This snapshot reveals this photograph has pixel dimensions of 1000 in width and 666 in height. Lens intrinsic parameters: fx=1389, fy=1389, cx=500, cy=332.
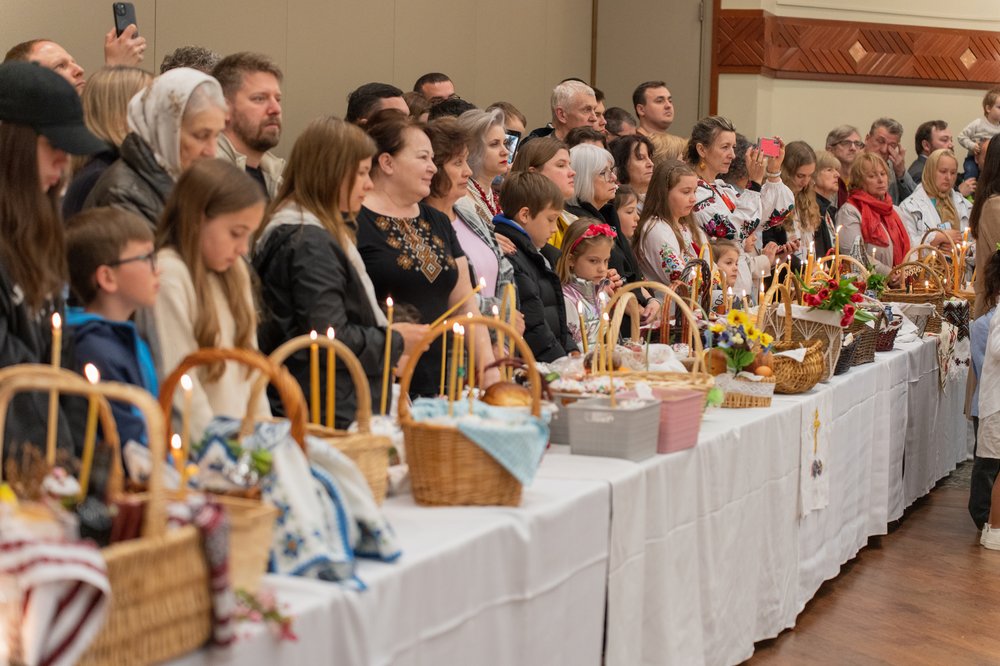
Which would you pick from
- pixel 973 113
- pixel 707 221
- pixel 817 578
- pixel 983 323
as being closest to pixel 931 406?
pixel 983 323

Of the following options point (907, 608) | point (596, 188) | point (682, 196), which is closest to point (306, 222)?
point (596, 188)

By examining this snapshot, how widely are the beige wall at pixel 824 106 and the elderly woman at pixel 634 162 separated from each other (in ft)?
14.5

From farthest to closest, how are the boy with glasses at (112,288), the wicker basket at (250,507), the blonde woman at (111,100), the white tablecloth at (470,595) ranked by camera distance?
the blonde woman at (111,100)
the boy with glasses at (112,288)
the white tablecloth at (470,595)
the wicker basket at (250,507)

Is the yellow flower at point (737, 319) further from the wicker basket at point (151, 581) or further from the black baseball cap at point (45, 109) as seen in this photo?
the wicker basket at point (151, 581)

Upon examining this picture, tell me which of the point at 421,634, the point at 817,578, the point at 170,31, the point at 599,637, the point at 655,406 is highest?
the point at 170,31

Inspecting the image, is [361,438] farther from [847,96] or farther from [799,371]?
[847,96]

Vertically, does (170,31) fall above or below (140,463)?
above

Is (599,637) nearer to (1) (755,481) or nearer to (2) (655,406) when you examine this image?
(2) (655,406)

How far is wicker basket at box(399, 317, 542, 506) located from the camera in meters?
2.60

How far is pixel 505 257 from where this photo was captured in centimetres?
447

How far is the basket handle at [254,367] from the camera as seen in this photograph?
2070mm

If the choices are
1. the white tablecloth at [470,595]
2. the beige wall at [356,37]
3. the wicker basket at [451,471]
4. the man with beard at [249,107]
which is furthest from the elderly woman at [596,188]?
the wicker basket at [451,471]

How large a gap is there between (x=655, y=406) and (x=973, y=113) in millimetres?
9549

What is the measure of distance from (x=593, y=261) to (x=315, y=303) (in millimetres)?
1985
